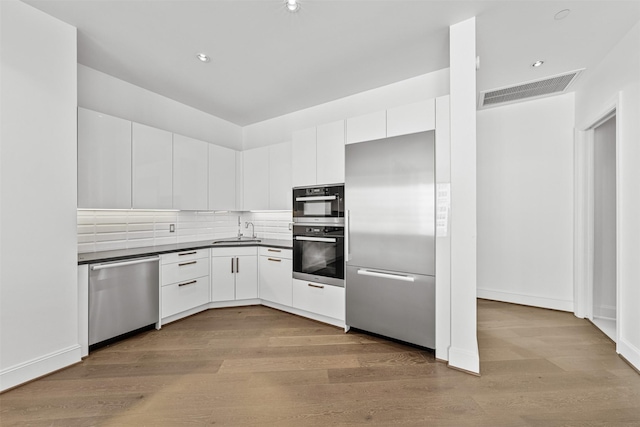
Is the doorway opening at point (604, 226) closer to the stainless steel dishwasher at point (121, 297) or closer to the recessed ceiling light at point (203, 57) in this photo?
the recessed ceiling light at point (203, 57)

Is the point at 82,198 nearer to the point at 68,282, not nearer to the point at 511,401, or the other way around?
the point at 68,282

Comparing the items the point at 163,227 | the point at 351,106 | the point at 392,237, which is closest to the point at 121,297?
the point at 163,227

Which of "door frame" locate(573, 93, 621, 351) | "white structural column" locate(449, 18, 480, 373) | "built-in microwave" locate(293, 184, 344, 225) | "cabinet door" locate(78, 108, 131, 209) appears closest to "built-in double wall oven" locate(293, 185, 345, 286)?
"built-in microwave" locate(293, 184, 344, 225)

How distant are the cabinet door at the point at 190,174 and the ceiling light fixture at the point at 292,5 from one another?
6.92ft

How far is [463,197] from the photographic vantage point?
84.6 inches

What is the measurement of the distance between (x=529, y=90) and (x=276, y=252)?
3777 millimetres

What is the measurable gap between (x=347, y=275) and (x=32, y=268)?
2605mm

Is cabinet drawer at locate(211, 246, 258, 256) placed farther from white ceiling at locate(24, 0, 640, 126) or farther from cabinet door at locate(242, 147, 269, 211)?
white ceiling at locate(24, 0, 640, 126)

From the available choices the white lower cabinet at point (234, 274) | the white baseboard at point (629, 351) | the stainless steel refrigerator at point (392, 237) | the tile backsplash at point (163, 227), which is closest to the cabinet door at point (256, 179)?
the tile backsplash at point (163, 227)

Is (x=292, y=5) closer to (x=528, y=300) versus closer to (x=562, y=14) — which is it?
(x=562, y=14)

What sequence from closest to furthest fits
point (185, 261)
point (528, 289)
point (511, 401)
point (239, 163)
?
point (511, 401)
point (185, 261)
point (528, 289)
point (239, 163)

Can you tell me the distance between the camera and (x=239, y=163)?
4.19 metres

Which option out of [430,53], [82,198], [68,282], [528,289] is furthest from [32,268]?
[528,289]

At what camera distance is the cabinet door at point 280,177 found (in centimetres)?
368
